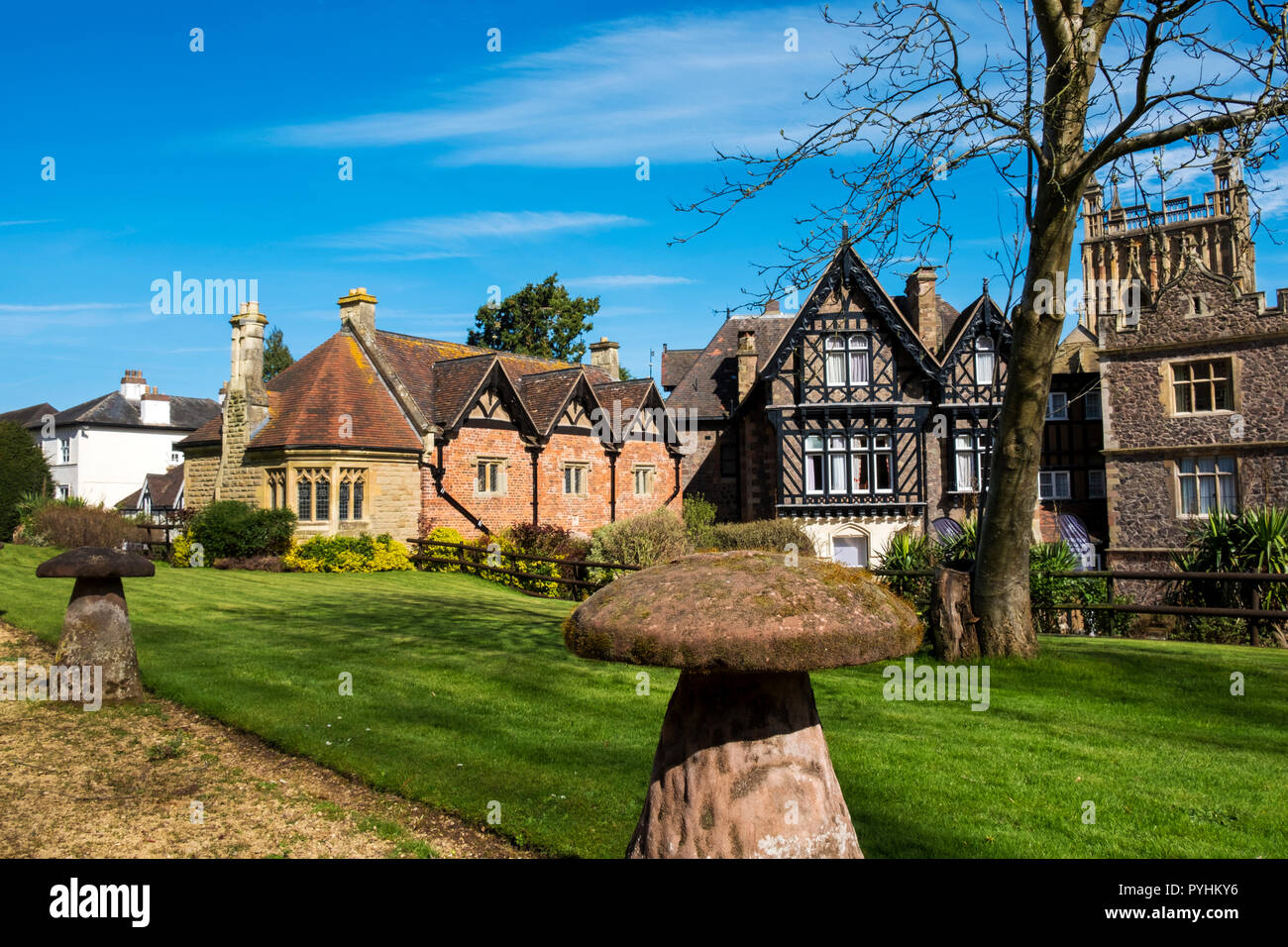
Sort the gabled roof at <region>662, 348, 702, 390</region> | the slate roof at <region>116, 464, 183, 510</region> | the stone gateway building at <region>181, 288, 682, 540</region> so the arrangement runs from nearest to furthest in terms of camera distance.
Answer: the stone gateway building at <region>181, 288, 682, 540</region>, the gabled roof at <region>662, 348, 702, 390</region>, the slate roof at <region>116, 464, 183, 510</region>

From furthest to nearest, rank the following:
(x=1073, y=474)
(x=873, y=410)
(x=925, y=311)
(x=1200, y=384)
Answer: (x=925, y=311)
(x=1073, y=474)
(x=873, y=410)
(x=1200, y=384)

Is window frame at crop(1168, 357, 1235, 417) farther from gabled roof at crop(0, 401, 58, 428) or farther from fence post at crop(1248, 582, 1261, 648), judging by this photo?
gabled roof at crop(0, 401, 58, 428)

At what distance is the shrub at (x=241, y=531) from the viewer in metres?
23.7

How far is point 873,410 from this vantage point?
31.3 m

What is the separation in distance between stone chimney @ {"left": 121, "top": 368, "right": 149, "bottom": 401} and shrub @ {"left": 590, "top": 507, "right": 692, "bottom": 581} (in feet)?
142

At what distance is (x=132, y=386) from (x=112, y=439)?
4198 millimetres

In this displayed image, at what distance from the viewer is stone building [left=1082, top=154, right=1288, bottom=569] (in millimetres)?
26062

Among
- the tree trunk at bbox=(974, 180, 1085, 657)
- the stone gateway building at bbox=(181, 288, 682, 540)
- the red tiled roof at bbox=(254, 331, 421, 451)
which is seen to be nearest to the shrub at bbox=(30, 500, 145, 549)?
the stone gateway building at bbox=(181, 288, 682, 540)

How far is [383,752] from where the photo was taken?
7.05m

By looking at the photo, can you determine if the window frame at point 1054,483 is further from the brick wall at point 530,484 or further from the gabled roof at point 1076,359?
the brick wall at point 530,484

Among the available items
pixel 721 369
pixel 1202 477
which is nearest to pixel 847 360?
pixel 721 369

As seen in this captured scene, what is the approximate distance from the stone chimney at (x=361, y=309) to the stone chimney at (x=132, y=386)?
110 feet

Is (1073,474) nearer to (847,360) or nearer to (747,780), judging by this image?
(847,360)

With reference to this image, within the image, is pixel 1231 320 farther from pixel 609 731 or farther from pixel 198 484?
pixel 198 484
